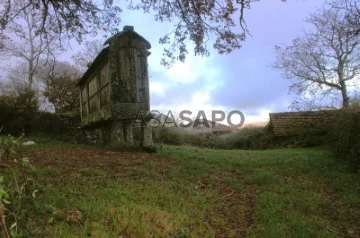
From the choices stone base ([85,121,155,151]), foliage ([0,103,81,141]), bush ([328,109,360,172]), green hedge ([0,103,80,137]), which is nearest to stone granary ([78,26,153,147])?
stone base ([85,121,155,151])

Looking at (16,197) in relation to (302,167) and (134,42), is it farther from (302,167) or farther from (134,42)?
(134,42)

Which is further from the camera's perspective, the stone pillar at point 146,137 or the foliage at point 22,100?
the foliage at point 22,100

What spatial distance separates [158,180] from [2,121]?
1336 centimetres

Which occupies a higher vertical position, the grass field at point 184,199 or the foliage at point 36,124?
the foliage at point 36,124

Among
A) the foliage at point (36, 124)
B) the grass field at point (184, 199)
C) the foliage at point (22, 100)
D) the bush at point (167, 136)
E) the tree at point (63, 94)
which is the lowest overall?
the grass field at point (184, 199)

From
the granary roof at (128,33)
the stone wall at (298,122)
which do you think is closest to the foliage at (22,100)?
the granary roof at (128,33)

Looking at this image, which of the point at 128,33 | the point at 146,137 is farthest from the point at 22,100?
the point at 146,137

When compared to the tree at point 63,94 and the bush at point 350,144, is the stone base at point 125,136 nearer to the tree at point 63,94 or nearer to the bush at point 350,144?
the bush at point 350,144

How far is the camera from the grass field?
5090mm

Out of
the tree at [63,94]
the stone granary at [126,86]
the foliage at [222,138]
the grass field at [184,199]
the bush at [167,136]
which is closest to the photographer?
the grass field at [184,199]

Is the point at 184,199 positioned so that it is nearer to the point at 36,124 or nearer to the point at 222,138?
the point at 36,124

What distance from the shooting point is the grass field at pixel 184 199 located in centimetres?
509

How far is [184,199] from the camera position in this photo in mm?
6938

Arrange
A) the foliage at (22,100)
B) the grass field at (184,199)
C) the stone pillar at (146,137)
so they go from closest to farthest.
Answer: the grass field at (184,199) → the stone pillar at (146,137) → the foliage at (22,100)
